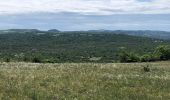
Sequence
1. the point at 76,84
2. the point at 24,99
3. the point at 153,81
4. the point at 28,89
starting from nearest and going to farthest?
the point at 24,99, the point at 28,89, the point at 76,84, the point at 153,81

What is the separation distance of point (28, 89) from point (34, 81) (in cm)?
246

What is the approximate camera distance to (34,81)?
63.4ft

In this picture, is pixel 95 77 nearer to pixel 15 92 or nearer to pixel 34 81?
pixel 34 81

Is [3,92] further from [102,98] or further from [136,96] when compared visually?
[136,96]

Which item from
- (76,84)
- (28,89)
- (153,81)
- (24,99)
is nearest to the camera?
(24,99)

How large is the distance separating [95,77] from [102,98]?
615 cm

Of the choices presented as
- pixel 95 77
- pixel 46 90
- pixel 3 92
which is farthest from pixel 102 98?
pixel 95 77

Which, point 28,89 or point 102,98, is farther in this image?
point 28,89

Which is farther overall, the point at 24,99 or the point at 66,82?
the point at 66,82

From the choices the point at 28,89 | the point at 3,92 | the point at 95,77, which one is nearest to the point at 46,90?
the point at 28,89

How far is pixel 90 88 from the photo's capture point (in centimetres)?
1792

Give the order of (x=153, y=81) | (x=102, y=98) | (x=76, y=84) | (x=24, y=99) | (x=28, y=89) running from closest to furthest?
(x=24, y=99) → (x=102, y=98) → (x=28, y=89) → (x=76, y=84) → (x=153, y=81)

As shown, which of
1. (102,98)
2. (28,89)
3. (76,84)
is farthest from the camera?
(76,84)

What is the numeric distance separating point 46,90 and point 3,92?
1876mm
